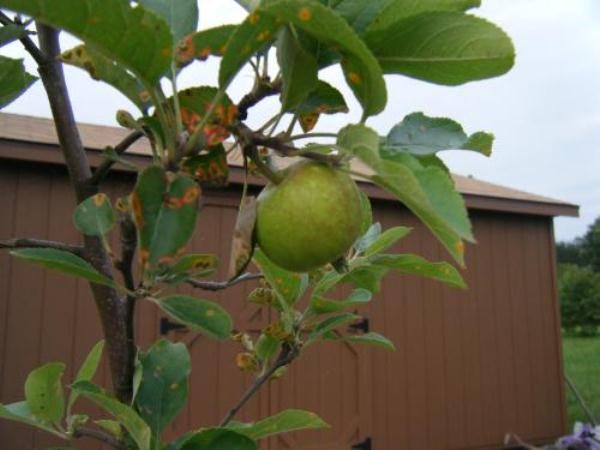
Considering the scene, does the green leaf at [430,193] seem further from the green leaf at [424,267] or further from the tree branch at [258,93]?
the green leaf at [424,267]

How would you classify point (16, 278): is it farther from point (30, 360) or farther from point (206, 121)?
point (206, 121)

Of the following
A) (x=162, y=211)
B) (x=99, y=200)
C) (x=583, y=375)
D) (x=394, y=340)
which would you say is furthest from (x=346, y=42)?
(x=583, y=375)

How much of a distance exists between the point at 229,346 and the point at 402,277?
2120 millimetres

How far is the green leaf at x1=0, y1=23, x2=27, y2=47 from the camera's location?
911 mm

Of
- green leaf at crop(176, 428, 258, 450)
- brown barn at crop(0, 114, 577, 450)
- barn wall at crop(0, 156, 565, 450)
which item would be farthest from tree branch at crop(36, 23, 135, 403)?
barn wall at crop(0, 156, 565, 450)

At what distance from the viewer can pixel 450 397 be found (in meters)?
6.73

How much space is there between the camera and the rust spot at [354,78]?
625 mm

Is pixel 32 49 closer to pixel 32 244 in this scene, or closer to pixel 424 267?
pixel 32 244

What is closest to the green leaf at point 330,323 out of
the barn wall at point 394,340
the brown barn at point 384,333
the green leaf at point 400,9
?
the green leaf at point 400,9

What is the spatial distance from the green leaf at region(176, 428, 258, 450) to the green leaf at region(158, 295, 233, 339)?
0.21 m

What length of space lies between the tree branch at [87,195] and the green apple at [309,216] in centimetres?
37

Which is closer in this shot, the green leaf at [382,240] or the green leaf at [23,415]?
the green leaf at [23,415]

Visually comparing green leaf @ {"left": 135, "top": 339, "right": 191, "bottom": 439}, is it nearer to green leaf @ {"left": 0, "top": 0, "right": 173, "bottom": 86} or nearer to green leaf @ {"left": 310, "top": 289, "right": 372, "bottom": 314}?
green leaf @ {"left": 310, "top": 289, "right": 372, "bottom": 314}

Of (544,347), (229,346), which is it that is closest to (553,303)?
(544,347)
